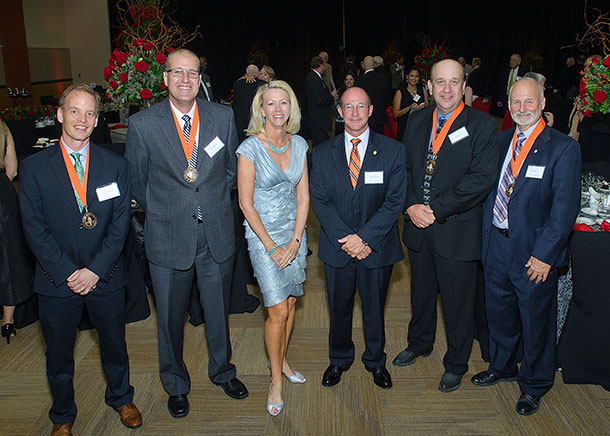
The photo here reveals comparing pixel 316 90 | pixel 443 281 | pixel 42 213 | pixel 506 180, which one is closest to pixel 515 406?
pixel 443 281

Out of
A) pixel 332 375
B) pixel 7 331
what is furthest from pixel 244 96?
pixel 332 375

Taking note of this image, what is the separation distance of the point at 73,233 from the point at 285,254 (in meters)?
0.95

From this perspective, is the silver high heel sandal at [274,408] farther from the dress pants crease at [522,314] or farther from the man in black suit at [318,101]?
the man in black suit at [318,101]

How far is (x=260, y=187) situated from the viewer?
2598 mm

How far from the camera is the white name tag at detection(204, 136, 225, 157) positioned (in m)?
2.52

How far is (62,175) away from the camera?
7.49 ft

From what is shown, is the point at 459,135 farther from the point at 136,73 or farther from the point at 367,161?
the point at 136,73

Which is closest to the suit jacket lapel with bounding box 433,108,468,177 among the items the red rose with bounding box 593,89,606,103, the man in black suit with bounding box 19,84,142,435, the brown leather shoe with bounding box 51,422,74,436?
the red rose with bounding box 593,89,606,103

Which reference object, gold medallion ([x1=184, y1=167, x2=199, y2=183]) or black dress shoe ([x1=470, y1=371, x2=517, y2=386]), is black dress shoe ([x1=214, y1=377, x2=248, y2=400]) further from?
black dress shoe ([x1=470, y1=371, x2=517, y2=386])

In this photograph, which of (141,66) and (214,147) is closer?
(214,147)

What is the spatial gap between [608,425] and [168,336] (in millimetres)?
2161

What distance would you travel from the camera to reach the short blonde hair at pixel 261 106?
2.55 metres

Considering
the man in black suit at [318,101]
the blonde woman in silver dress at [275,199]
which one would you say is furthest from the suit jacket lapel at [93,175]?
the man in black suit at [318,101]

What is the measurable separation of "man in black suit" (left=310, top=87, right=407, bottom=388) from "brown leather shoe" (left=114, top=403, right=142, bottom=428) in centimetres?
111
